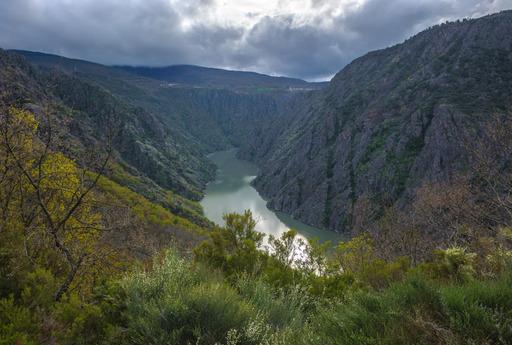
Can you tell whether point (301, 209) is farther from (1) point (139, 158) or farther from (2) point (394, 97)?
(1) point (139, 158)

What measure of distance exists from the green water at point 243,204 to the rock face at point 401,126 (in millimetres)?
3612

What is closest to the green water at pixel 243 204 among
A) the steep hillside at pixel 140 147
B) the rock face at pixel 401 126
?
the rock face at pixel 401 126

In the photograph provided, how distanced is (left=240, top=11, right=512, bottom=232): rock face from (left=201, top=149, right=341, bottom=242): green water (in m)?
3.61

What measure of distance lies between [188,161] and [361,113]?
7778cm

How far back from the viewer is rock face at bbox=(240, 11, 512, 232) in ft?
233

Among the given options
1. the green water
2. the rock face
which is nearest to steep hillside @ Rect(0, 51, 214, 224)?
the green water

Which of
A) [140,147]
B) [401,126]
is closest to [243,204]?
[140,147]

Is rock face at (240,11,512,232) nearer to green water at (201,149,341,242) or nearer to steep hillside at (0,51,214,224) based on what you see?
green water at (201,149,341,242)

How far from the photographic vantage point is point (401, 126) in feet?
276

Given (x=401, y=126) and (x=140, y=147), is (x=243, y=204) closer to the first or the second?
(x=140, y=147)

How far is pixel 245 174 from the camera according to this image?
159875 mm

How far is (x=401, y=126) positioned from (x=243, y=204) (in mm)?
48005

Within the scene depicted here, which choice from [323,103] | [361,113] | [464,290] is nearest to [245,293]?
[464,290]

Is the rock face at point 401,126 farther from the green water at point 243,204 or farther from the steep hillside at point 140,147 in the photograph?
the steep hillside at point 140,147
